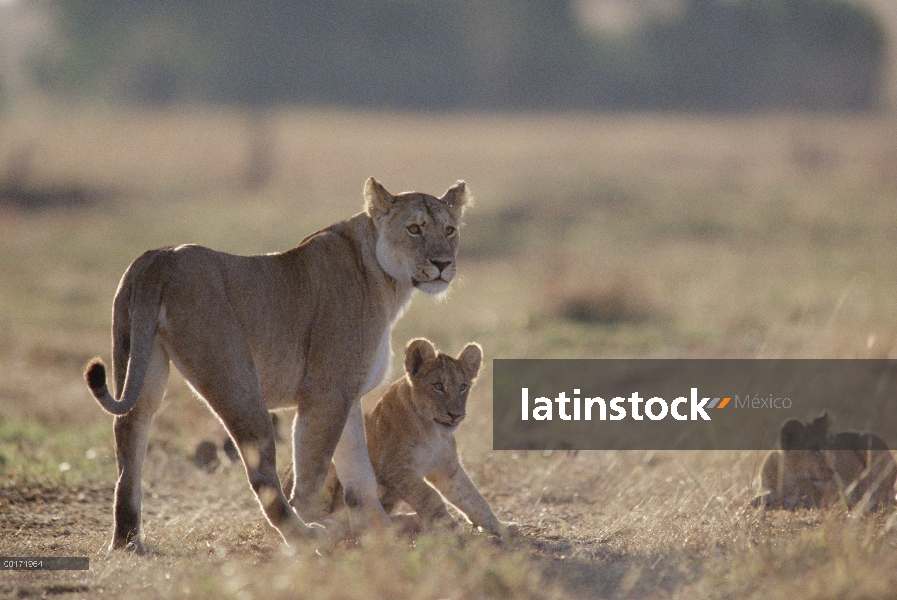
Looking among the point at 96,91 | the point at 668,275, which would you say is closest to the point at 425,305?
the point at 668,275

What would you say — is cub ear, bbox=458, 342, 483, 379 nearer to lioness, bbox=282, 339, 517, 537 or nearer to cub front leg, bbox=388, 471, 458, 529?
lioness, bbox=282, 339, 517, 537

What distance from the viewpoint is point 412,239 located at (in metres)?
5.10

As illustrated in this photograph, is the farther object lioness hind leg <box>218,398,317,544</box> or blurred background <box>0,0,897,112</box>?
blurred background <box>0,0,897,112</box>

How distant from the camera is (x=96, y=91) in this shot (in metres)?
46.0

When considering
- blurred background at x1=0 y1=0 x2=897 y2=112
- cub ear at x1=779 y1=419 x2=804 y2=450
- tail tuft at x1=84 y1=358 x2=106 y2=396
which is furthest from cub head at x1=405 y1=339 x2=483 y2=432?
blurred background at x1=0 y1=0 x2=897 y2=112

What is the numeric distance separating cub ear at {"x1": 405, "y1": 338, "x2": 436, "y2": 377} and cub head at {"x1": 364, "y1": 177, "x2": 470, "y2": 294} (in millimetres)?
284

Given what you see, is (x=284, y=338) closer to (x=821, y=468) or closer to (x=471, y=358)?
(x=471, y=358)

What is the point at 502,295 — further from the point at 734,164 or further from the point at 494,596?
the point at 734,164

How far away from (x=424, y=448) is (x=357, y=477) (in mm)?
356

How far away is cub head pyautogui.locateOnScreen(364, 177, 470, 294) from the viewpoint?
5.07 meters

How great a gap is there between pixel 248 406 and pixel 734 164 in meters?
24.0

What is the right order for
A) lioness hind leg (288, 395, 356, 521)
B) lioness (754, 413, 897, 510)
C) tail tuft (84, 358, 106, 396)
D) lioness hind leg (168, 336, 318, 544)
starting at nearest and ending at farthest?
1. tail tuft (84, 358, 106, 396)
2. lioness hind leg (168, 336, 318, 544)
3. lioness hind leg (288, 395, 356, 521)
4. lioness (754, 413, 897, 510)

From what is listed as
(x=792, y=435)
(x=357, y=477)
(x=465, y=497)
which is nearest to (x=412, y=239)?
(x=357, y=477)

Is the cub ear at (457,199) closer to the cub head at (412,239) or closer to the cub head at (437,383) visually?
the cub head at (412,239)
